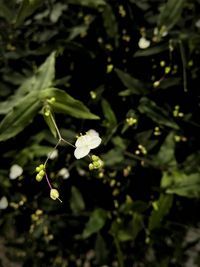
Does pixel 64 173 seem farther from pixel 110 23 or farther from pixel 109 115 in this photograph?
pixel 110 23

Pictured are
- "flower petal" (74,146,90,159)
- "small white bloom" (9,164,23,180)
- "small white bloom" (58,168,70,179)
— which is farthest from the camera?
"small white bloom" (58,168,70,179)

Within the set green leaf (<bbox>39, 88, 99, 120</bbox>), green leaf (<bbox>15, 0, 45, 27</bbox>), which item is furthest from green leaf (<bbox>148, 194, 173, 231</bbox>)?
green leaf (<bbox>15, 0, 45, 27</bbox>)

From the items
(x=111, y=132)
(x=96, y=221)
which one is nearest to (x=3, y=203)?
(x=96, y=221)

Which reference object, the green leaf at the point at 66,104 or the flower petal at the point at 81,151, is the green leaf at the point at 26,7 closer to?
the green leaf at the point at 66,104

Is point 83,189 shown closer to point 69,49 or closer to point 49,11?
point 69,49

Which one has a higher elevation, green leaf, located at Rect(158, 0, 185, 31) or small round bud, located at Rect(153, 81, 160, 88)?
green leaf, located at Rect(158, 0, 185, 31)

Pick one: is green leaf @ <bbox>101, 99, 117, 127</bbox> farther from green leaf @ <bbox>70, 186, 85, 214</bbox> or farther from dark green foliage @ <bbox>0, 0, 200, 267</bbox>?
green leaf @ <bbox>70, 186, 85, 214</bbox>

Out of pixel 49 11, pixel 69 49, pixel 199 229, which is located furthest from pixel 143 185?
pixel 49 11
